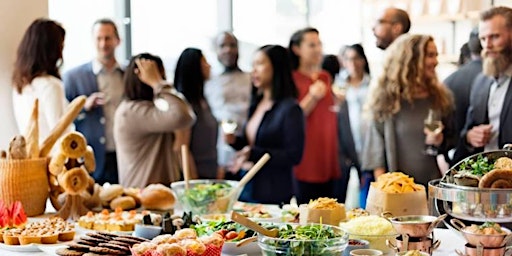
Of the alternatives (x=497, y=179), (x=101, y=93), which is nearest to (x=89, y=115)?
(x=101, y=93)

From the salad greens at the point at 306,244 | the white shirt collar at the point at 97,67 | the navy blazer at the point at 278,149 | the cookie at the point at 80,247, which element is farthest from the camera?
the white shirt collar at the point at 97,67

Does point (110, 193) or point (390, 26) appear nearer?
point (110, 193)

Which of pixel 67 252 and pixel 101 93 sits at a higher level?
pixel 101 93

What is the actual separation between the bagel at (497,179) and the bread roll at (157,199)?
139cm

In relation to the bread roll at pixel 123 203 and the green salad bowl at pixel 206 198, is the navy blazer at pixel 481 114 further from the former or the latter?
the bread roll at pixel 123 203

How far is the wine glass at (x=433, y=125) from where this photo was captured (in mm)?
4477

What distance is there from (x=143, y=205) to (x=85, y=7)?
331 centimetres

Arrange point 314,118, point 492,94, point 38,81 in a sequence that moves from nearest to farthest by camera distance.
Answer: point 38,81 → point 492,94 → point 314,118

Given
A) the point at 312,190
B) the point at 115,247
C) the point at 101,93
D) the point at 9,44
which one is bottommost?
the point at 312,190

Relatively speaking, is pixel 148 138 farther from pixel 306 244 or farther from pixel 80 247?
pixel 306 244

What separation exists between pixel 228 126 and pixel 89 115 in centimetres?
89

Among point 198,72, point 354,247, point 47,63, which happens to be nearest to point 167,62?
point 198,72

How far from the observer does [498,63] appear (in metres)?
4.57

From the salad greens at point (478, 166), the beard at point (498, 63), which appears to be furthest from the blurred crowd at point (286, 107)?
the salad greens at point (478, 166)
